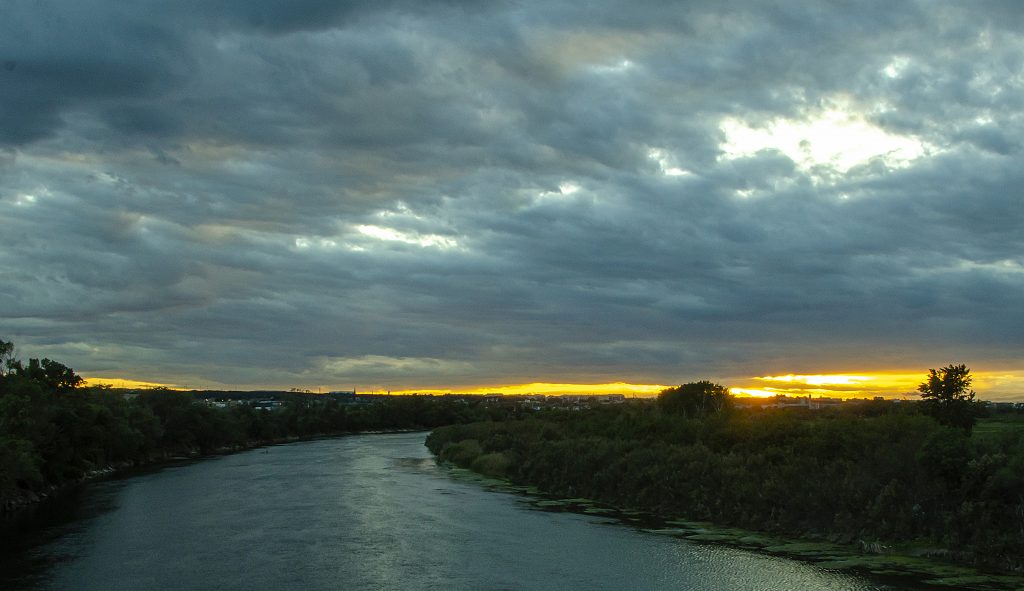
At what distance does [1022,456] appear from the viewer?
28391 millimetres

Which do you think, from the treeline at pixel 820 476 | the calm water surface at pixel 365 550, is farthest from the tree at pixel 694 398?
the calm water surface at pixel 365 550

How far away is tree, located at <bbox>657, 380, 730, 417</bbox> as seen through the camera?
8656cm

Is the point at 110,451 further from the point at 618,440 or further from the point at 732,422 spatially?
the point at 732,422

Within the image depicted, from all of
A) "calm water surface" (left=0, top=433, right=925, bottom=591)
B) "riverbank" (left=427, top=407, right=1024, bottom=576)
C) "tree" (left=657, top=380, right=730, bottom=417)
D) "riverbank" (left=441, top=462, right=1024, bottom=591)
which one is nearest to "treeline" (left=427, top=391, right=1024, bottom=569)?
"riverbank" (left=427, top=407, right=1024, bottom=576)

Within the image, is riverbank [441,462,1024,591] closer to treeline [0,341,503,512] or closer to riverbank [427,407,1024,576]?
riverbank [427,407,1024,576]

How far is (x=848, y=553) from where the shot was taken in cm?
2983

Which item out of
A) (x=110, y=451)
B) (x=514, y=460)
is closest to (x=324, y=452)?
(x=110, y=451)

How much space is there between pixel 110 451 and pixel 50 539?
4444 cm

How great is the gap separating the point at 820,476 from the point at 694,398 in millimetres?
54239

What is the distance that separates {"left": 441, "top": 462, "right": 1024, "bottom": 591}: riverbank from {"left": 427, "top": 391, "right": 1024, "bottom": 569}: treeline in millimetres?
772

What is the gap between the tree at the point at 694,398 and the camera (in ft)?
284

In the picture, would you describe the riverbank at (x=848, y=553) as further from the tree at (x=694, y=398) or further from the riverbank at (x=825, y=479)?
the tree at (x=694, y=398)

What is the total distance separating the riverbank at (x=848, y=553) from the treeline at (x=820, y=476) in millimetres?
772

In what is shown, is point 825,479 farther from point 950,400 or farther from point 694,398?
point 694,398
